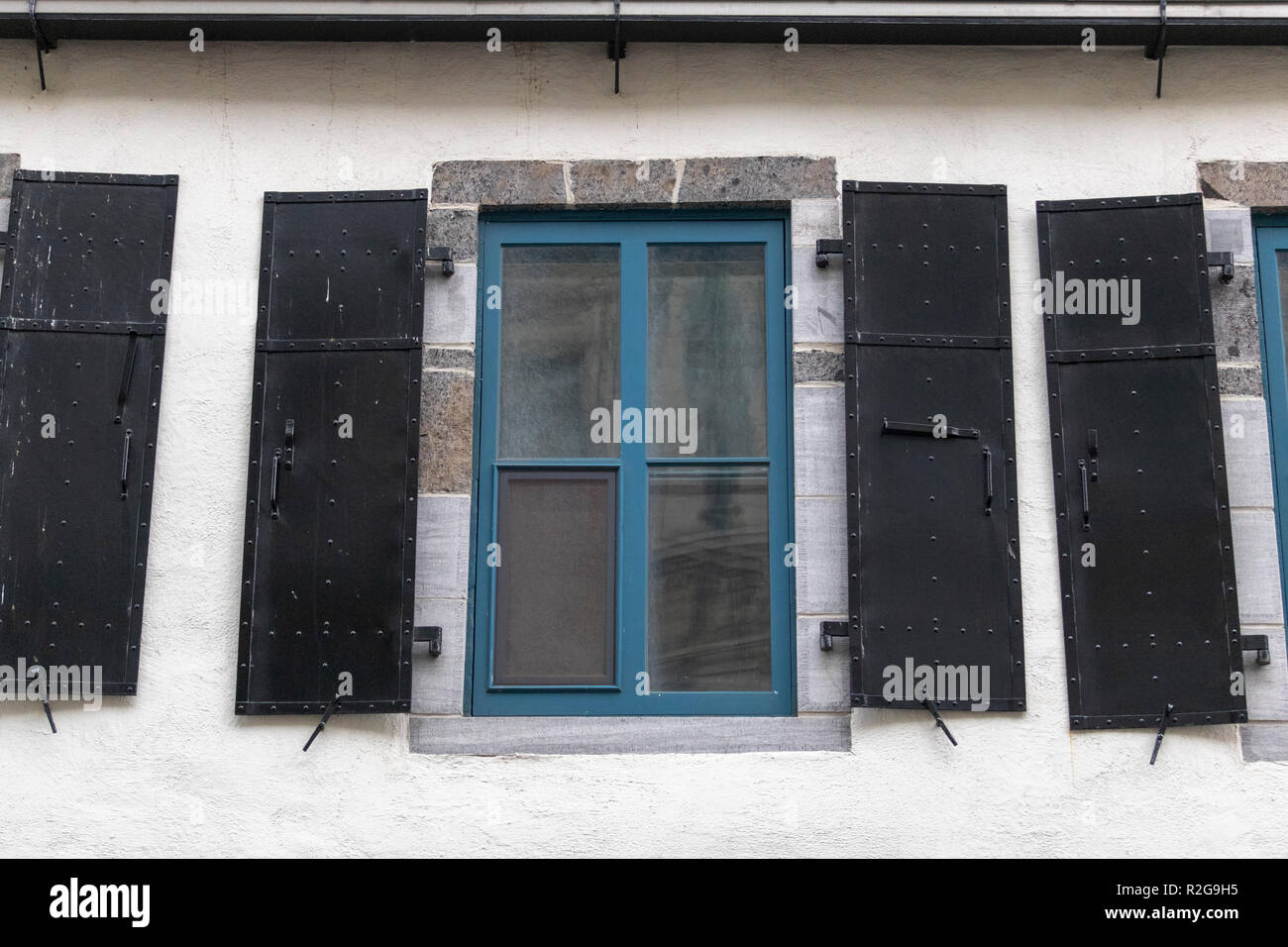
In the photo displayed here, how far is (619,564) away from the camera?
4.60m

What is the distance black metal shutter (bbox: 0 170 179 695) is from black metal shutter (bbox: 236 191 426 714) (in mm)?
390

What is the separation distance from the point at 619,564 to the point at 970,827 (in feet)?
4.66

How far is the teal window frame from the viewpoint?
15.1 ft

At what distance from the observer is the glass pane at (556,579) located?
457cm

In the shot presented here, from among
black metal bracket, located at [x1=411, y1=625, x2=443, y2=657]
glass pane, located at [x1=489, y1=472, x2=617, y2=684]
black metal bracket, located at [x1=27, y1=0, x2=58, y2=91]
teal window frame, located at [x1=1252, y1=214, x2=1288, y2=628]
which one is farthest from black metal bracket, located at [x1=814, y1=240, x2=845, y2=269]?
black metal bracket, located at [x1=27, y1=0, x2=58, y2=91]

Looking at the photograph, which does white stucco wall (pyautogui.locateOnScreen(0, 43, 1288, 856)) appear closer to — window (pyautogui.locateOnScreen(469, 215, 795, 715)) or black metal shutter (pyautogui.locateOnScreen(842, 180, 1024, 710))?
black metal shutter (pyautogui.locateOnScreen(842, 180, 1024, 710))

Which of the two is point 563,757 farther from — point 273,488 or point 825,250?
point 825,250

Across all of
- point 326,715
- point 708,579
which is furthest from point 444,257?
point 326,715

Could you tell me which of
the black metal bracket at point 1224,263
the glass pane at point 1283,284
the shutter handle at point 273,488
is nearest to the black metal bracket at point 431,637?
the shutter handle at point 273,488

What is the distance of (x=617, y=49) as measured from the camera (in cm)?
480

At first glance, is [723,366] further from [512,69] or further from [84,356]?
[84,356]

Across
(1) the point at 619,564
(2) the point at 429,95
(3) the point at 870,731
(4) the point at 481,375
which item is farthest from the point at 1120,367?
(2) the point at 429,95
